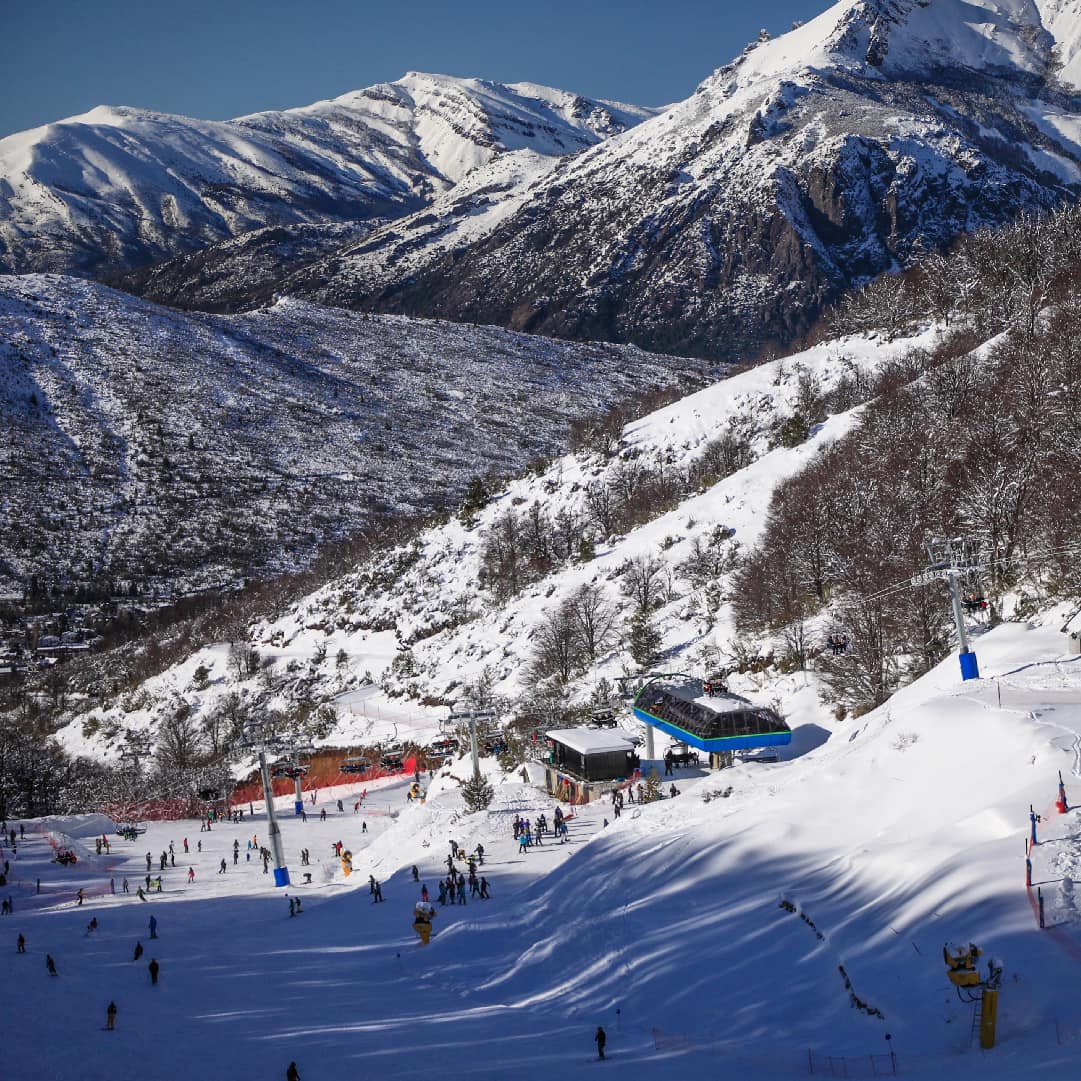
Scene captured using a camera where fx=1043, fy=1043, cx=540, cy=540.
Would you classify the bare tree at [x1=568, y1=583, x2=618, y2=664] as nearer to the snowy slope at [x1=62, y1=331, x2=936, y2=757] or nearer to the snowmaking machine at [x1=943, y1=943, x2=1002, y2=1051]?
the snowy slope at [x1=62, y1=331, x2=936, y2=757]

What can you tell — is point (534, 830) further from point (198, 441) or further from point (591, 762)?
point (198, 441)

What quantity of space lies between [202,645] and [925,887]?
8314 centimetres

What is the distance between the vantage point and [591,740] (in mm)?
41844

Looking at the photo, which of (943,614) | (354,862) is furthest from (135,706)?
(943,614)

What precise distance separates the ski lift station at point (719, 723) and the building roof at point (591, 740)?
2006 millimetres

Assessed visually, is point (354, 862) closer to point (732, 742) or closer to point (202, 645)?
point (732, 742)

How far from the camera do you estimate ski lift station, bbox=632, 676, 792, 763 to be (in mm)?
38312

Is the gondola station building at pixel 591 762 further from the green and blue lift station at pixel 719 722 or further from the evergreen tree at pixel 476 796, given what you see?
the evergreen tree at pixel 476 796

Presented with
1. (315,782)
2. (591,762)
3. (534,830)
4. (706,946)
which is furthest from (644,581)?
(706,946)

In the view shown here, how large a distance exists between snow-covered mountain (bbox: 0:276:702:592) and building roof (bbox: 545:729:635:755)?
86.6m

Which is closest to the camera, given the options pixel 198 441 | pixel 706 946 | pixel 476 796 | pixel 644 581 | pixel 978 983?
pixel 978 983

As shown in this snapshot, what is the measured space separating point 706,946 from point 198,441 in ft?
478

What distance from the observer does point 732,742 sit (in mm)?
38125

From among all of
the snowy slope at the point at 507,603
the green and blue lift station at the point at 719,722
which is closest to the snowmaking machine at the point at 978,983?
the green and blue lift station at the point at 719,722
